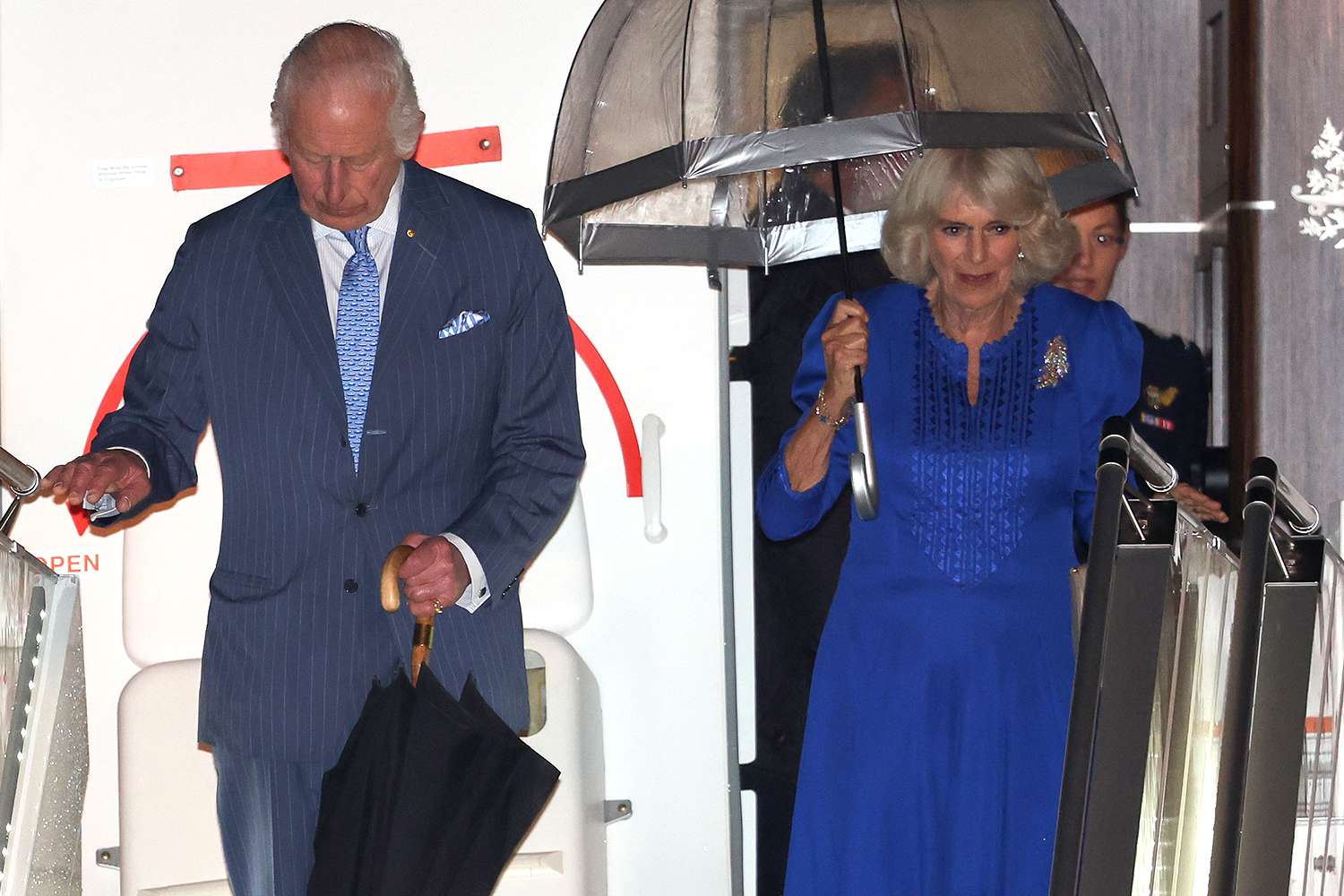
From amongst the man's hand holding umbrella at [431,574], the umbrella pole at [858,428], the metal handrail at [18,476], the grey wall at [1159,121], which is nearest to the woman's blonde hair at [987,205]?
the umbrella pole at [858,428]

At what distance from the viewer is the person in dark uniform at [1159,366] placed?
3584 millimetres

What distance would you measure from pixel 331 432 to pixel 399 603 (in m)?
0.32

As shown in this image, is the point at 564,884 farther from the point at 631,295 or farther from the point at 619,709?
the point at 631,295

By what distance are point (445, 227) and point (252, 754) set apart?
828mm

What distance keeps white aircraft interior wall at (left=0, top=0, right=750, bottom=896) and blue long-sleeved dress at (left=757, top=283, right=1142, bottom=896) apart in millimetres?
783

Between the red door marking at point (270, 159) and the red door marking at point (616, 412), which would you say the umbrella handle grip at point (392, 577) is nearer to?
the red door marking at point (616, 412)

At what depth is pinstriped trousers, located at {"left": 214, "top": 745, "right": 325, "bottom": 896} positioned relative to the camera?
96.9 inches

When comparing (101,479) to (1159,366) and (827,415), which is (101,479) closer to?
(827,415)

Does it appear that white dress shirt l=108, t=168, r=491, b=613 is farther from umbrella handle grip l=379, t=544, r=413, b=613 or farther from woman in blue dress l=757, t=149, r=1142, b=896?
woman in blue dress l=757, t=149, r=1142, b=896

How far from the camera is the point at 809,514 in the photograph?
280 cm

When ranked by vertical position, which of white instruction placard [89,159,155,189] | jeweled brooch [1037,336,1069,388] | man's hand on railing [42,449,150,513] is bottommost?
man's hand on railing [42,449,150,513]

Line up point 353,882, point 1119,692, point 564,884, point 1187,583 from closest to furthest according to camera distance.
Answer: point 1119,692, point 1187,583, point 353,882, point 564,884

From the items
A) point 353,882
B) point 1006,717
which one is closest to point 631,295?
point 1006,717

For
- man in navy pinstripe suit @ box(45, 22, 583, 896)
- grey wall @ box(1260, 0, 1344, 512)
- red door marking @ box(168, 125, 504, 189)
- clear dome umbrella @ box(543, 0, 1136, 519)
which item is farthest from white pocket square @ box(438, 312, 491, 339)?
grey wall @ box(1260, 0, 1344, 512)
